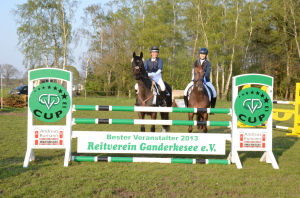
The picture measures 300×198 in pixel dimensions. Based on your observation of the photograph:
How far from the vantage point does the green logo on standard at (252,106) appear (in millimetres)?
6406

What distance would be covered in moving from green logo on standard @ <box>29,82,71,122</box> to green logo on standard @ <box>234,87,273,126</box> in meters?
3.55

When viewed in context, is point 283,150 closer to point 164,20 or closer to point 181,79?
point 181,79

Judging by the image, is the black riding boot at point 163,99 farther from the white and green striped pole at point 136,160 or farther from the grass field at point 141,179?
the grass field at point 141,179

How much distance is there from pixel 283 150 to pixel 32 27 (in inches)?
1310

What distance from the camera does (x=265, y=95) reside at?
21.3 feet

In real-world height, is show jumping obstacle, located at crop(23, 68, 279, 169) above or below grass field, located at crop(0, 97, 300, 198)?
above

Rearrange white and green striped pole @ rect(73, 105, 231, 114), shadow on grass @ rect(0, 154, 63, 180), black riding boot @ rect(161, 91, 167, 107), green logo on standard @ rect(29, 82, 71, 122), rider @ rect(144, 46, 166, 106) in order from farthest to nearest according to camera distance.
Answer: black riding boot @ rect(161, 91, 167, 107)
rider @ rect(144, 46, 166, 106)
white and green striped pole @ rect(73, 105, 231, 114)
green logo on standard @ rect(29, 82, 71, 122)
shadow on grass @ rect(0, 154, 63, 180)

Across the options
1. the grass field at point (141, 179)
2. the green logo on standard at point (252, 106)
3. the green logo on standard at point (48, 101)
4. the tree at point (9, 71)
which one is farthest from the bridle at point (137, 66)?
the tree at point (9, 71)

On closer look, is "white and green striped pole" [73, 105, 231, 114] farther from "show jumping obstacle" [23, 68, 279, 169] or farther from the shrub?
the shrub

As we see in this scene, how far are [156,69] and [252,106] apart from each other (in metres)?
3.09

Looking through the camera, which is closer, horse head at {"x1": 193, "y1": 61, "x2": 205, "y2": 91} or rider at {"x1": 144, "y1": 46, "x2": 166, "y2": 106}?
horse head at {"x1": 193, "y1": 61, "x2": 205, "y2": 91}

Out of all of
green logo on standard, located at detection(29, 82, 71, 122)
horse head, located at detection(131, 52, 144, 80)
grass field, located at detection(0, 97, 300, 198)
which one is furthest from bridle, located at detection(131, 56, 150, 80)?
grass field, located at detection(0, 97, 300, 198)

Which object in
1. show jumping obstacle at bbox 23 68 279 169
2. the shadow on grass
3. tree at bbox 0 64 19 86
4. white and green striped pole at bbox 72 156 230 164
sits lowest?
the shadow on grass

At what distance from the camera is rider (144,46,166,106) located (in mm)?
8398
